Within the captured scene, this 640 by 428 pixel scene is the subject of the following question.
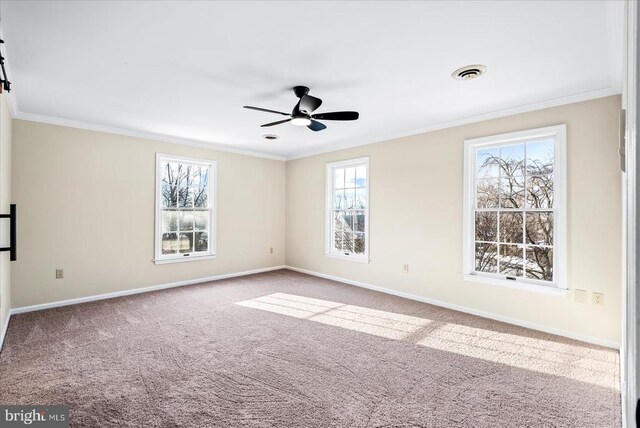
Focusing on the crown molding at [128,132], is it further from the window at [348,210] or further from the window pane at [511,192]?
the window pane at [511,192]

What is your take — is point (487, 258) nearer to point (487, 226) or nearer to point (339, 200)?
point (487, 226)

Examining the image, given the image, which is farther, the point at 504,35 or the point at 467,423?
the point at 504,35

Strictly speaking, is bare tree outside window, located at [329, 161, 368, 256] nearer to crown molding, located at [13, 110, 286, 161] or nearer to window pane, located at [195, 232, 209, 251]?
crown molding, located at [13, 110, 286, 161]

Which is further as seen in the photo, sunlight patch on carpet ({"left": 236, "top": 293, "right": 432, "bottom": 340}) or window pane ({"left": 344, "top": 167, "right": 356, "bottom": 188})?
window pane ({"left": 344, "top": 167, "right": 356, "bottom": 188})

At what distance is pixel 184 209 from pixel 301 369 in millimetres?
3894

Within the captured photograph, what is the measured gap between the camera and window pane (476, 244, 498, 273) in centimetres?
413

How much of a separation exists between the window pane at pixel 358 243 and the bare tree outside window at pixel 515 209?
6.31 ft

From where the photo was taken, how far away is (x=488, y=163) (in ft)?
13.8

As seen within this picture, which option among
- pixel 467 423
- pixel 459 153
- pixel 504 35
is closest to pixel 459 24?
pixel 504 35

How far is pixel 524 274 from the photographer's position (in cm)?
389

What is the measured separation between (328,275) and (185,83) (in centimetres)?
412

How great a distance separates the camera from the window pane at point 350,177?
5848 millimetres

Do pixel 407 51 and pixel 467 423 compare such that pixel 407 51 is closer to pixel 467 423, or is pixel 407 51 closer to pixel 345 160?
pixel 467 423

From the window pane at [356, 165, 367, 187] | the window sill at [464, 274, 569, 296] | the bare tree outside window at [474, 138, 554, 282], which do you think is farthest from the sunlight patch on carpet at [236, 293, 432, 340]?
the window pane at [356, 165, 367, 187]
